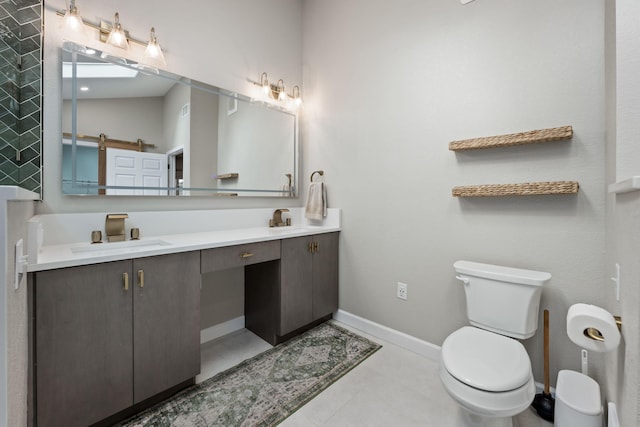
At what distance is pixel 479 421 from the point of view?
1.38 metres

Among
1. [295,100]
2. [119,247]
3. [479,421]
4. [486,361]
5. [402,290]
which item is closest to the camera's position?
[486,361]

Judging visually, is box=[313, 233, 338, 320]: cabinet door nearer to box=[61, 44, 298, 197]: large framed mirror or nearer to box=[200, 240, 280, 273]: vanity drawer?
box=[200, 240, 280, 273]: vanity drawer

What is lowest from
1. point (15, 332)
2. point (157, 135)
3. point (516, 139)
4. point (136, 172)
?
point (15, 332)

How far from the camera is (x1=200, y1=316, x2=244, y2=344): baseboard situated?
2170mm

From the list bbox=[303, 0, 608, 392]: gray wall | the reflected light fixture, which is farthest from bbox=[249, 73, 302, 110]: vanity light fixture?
bbox=[303, 0, 608, 392]: gray wall

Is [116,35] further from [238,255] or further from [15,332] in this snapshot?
[15,332]

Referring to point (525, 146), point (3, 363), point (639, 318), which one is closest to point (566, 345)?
point (639, 318)

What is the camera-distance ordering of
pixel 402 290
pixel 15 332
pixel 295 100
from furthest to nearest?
pixel 295 100 < pixel 402 290 < pixel 15 332

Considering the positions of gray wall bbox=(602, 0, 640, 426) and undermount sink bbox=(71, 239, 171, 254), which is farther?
undermount sink bbox=(71, 239, 171, 254)

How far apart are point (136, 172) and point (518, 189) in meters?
2.28

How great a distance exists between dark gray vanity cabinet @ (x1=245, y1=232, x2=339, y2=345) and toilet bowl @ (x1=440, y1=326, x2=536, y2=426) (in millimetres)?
1132

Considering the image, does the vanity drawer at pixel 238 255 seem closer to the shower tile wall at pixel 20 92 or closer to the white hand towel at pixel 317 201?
the white hand towel at pixel 317 201

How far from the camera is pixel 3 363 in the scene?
0.66 meters

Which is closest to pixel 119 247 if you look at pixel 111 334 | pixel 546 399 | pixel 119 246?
pixel 119 246
